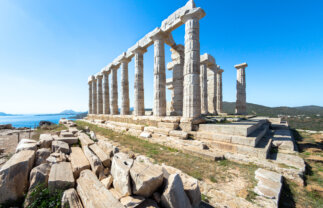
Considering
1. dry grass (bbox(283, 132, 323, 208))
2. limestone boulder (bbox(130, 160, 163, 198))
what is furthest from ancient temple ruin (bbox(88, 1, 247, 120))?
limestone boulder (bbox(130, 160, 163, 198))

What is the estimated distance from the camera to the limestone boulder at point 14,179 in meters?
2.24

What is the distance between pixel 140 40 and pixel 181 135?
995 cm

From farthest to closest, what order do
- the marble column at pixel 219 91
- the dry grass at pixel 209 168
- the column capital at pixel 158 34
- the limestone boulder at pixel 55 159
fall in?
the marble column at pixel 219 91 < the column capital at pixel 158 34 < the dry grass at pixel 209 168 < the limestone boulder at pixel 55 159

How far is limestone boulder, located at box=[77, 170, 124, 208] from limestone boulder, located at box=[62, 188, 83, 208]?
6 centimetres

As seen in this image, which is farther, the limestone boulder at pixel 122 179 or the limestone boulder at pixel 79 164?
the limestone boulder at pixel 79 164

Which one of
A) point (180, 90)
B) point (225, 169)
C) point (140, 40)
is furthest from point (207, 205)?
point (140, 40)

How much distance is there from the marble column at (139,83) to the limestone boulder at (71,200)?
32.5 feet

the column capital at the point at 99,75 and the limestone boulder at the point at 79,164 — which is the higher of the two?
the column capital at the point at 99,75

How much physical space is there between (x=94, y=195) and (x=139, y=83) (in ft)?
35.8

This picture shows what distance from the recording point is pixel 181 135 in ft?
24.1

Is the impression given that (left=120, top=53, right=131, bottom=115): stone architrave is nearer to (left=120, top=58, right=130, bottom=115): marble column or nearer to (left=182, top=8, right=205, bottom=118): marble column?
(left=120, top=58, right=130, bottom=115): marble column

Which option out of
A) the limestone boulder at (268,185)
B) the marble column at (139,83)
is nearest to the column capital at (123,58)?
the marble column at (139,83)

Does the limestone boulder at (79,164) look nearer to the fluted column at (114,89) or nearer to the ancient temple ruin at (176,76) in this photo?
the ancient temple ruin at (176,76)

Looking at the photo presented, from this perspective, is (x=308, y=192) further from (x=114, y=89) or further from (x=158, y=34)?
(x=114, y=89)
